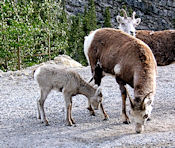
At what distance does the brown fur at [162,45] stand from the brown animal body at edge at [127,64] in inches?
58.6

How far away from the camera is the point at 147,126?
23.4 feet

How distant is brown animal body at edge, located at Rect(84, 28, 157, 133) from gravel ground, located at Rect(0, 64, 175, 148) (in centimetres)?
50

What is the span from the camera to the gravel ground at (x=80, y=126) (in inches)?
240

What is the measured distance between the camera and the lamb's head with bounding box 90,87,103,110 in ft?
24.9

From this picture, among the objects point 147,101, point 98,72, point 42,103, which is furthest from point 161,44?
point 42,103

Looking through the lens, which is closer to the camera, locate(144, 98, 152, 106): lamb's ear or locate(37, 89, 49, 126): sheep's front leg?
locate(144, 98, 152, 106): lamb's ear

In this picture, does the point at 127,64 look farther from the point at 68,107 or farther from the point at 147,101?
the point at 68,107

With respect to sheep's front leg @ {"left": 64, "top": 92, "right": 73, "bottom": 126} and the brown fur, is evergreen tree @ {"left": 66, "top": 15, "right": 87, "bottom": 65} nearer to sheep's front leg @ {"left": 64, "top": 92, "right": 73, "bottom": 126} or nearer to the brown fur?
the brown fur

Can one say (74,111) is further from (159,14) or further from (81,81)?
(159,14)

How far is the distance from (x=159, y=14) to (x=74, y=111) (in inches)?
3040

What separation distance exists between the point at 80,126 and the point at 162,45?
3.52 metres

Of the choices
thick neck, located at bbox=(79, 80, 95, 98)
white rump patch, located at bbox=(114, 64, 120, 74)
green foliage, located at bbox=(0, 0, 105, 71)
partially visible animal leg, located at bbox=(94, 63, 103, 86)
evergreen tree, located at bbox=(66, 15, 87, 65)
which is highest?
white rump patch, located at bbox=(114, 64, 120, 74)

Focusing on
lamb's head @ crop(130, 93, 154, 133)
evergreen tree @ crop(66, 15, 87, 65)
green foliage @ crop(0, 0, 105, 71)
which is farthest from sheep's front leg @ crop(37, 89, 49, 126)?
evergreen tree @ crop(66, 15, 87, 65)

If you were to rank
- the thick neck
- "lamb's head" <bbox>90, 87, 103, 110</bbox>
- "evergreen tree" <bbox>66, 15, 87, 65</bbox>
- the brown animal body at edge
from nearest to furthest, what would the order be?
the brown animal body at edge → "lamb's head" <bbox>90, 87, 103, 110</bbox> → the thick neck → "evergreen tree" <bbox>66, 15, 87, 65</bbox>
